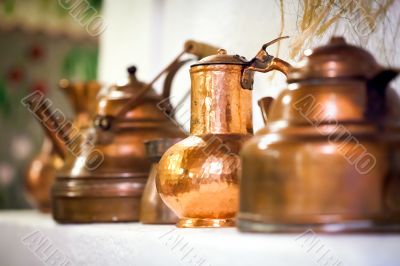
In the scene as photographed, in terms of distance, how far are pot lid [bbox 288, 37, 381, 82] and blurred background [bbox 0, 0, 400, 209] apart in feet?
0.72

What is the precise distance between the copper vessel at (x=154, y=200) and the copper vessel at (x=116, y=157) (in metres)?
0.09

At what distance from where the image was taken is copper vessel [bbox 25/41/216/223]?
1.46m

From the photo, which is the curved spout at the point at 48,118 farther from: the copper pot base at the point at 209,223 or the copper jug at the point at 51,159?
the copper pot base at the point at 209,223

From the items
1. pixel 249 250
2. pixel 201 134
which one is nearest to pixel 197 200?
pixel 201 134

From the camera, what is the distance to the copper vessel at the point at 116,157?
146 cm

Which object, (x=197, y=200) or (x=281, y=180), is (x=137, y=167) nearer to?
(x=197, y=200)

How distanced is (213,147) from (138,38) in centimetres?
97

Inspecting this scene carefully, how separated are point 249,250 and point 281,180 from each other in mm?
95

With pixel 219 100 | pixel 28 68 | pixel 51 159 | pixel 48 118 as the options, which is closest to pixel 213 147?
pixel 219 100

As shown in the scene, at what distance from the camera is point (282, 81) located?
1333mm

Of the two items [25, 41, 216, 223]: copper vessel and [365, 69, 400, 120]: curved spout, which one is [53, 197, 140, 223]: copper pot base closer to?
[25, 41, 216, 223]: copper vessel

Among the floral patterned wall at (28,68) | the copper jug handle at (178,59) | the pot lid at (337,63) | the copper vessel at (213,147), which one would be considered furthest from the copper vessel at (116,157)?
the floral patterned wall at (28,68)

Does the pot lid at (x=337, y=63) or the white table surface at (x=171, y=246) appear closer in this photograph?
the white table surface at (x=171, y=246)

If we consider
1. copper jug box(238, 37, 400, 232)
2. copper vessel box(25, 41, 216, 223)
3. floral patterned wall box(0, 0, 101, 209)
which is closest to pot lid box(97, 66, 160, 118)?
copper vessel box(25, 41, 216, 223)
